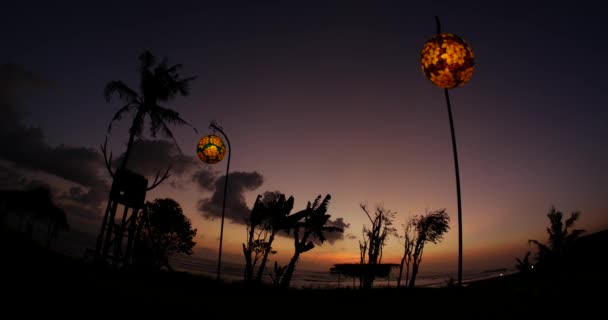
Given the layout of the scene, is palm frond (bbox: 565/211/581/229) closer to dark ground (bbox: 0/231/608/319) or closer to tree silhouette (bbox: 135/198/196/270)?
dark ground (bbox: 0/231/608/319)

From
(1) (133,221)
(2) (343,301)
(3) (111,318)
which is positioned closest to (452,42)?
(2) (343,301)

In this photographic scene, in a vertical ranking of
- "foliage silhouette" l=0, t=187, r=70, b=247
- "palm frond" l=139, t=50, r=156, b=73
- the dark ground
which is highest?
"palm frond" l=139, t=50, r=156, b=73

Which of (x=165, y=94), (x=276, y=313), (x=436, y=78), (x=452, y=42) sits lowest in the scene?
(x=276, y=313)

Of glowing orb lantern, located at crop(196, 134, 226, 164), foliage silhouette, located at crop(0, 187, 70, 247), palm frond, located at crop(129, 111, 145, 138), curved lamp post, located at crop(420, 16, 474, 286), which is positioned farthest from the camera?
foliage silhouette, located at crop(0, 187, 70, 247)

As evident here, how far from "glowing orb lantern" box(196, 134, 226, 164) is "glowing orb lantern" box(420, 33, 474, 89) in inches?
279

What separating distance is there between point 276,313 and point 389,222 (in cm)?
3199

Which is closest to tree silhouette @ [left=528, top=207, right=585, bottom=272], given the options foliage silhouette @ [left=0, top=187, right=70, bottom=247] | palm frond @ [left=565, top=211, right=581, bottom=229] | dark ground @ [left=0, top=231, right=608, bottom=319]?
palm frond @ [left=565, top=211, right=581, bottom=229]

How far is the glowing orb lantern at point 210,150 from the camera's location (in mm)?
10266

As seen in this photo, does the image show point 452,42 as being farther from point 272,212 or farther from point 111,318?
point 272,212

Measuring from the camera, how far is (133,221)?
13727 mm

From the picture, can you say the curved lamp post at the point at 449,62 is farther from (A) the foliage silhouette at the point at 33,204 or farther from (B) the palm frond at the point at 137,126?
(A) the foliage silhouette at the point at 33,204

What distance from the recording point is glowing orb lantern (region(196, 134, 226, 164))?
1027cm

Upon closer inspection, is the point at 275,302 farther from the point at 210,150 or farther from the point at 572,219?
the point at 572,219

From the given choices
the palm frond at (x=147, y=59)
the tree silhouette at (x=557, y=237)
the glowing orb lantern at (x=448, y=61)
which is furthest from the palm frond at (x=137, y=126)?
the tree silhouette at (x=557, y=237)
